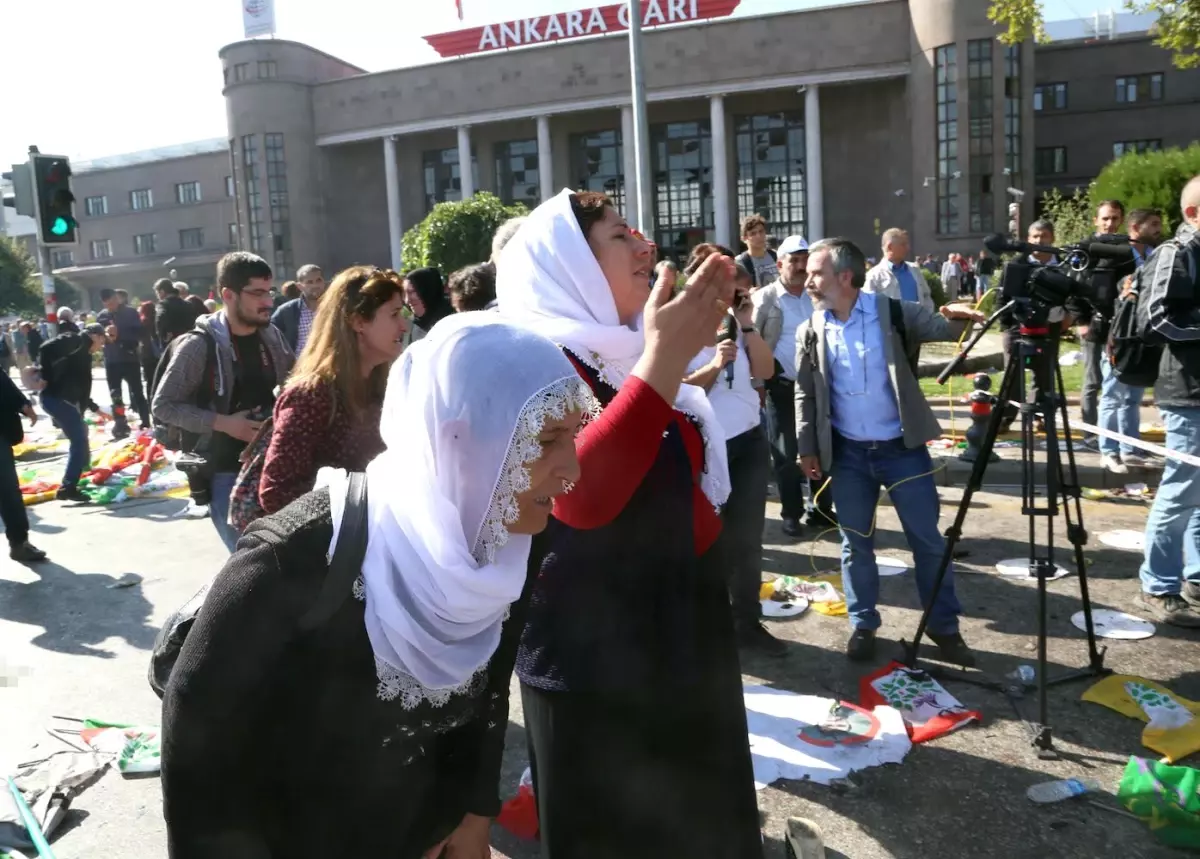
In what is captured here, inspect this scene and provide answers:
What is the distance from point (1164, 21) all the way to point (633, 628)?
17.1m

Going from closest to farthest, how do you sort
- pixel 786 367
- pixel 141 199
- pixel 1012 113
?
pixel 786 367
pixel 1012 113
pixel 141 199

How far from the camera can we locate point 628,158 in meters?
48.1

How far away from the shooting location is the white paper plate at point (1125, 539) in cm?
575

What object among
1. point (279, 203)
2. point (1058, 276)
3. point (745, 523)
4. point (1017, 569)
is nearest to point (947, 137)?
point (279, 203)

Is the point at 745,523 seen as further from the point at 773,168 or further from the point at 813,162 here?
the point at 773,168

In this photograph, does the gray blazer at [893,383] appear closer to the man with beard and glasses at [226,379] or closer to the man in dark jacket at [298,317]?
the man with beard and glasses at [226,379]

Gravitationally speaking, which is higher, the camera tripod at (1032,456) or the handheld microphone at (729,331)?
the handheld microphone at (729,331)

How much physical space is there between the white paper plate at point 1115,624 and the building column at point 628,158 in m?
41.4

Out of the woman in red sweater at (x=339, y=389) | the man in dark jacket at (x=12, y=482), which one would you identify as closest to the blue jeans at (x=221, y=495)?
the woman in red sweater at (x=339, y=389)

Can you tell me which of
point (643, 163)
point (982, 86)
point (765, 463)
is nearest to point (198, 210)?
point (982, 86)

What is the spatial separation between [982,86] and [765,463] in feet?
142

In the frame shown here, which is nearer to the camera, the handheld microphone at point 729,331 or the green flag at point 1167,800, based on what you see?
the green flag at point 1167,800

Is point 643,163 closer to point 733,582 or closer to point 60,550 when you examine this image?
point 60,550

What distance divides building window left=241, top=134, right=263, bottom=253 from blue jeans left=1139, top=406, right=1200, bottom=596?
177ft
